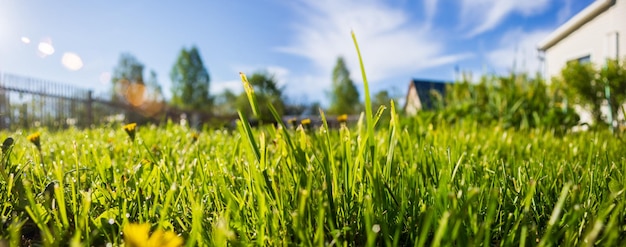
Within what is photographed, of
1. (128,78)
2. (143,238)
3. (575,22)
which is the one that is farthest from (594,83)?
(128,78)

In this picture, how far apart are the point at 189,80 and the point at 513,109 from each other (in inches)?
1758

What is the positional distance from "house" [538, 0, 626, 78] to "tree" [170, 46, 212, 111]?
130 feet

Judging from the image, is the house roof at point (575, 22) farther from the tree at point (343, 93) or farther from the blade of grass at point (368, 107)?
the tree at point (343, 93)

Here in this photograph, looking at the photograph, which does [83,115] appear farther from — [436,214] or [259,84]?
[259,84]

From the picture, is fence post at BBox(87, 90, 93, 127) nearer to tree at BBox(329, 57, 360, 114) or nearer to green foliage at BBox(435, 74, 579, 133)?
green foliage at BBox(435, 74, 579, 133)

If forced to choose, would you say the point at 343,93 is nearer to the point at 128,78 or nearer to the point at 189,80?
the point at 189,80

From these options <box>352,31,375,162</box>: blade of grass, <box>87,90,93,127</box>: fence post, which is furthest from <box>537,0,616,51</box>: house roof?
<box>87,90,93,127</box>: fence post

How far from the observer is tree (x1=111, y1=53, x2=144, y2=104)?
43.6 meters

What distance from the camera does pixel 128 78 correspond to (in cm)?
4497

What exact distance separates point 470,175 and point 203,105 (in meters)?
47.3

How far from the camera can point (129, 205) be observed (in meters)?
0.83

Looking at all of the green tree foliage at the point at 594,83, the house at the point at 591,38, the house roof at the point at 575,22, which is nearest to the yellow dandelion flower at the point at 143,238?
the green tree foliage at the point at 594,83

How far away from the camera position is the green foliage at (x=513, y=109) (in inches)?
176

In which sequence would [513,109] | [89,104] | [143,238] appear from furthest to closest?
[89,104] → [513,109] → [143,238]
